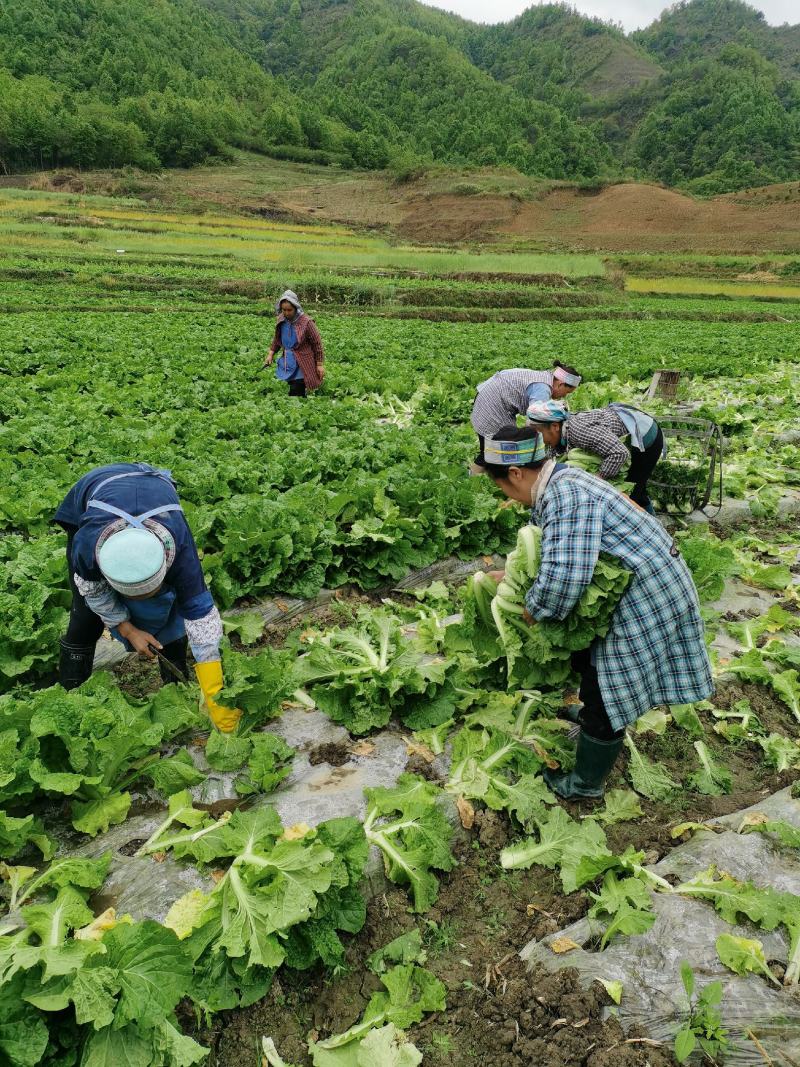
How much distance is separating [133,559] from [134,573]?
7 cm

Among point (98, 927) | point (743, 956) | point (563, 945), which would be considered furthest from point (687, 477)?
point (98, 927)

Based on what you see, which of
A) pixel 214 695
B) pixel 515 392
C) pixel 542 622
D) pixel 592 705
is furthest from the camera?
pixel 515 392

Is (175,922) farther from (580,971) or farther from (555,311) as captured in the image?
(555,311)

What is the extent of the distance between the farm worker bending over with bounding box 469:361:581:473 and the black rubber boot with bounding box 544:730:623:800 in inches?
129

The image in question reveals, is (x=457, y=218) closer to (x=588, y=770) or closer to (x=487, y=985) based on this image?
(x=588, y=770)

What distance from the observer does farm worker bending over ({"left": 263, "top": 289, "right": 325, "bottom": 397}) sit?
404 inches

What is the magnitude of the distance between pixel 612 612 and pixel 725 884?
4.12 feet

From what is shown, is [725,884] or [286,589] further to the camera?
[286,589]

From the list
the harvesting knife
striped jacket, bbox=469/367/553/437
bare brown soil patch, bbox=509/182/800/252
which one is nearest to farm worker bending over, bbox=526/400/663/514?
striped jacket, bbox=469/367/553/437

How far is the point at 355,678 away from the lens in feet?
13.0

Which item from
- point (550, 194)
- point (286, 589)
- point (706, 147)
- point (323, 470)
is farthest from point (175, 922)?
point (706, 147)

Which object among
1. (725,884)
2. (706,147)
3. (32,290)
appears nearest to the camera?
(725,884)

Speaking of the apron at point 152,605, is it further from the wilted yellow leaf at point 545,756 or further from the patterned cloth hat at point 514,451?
the wilted yellow leaf at point 545,756

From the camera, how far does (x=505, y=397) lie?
627 centimetres
